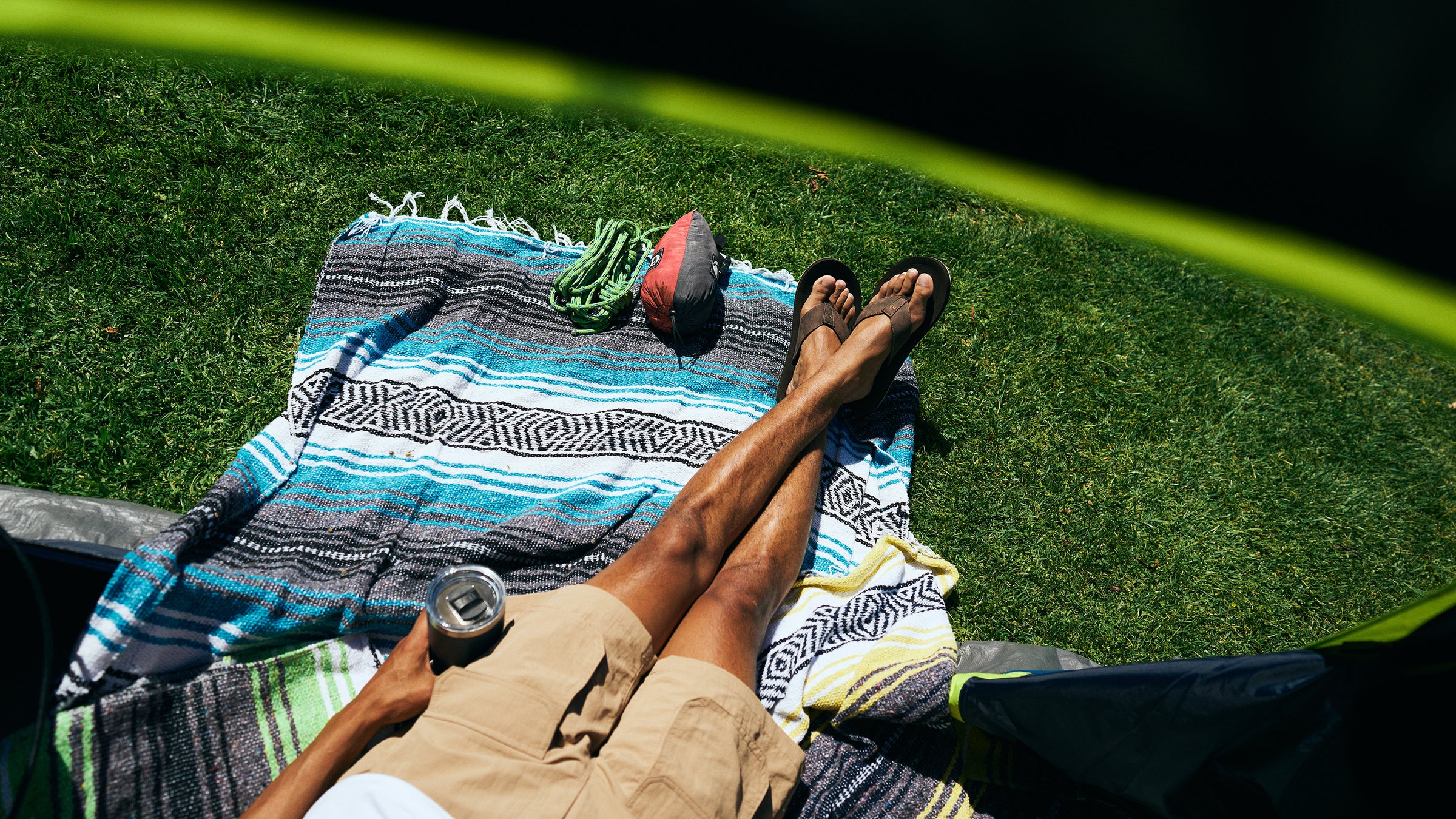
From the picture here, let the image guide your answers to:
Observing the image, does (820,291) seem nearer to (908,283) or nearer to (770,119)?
(908,283)

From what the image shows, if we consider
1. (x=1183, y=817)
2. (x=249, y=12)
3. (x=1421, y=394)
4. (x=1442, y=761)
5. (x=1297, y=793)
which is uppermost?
(x=249, y=12)

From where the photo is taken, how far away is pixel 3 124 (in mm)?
3141

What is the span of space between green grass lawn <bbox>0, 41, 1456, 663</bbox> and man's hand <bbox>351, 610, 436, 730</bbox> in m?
1.31

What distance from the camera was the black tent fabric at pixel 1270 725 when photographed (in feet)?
4.42

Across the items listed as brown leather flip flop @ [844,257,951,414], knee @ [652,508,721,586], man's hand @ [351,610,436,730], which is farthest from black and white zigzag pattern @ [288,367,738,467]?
man's hand @ [351,610,436,730]

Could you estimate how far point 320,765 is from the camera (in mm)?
1676

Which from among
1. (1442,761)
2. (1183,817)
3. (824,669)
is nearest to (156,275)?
(824,669)

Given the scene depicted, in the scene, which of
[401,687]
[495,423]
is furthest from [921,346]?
[401,687]

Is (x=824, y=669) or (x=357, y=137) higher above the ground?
(x=357, y=137)

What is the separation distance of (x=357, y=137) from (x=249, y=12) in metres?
1.19

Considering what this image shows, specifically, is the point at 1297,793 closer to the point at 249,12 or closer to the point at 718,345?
the point at 718,345

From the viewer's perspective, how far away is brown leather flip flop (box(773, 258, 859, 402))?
2.97 meters

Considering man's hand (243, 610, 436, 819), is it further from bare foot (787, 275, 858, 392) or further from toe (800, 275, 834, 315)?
toe (800, 275, 834, 315)

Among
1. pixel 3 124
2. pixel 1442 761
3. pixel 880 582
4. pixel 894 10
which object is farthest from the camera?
pixel 894 10
